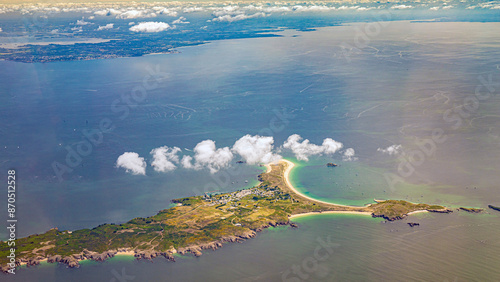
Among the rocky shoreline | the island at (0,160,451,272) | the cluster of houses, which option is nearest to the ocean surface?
the rocky shoreline

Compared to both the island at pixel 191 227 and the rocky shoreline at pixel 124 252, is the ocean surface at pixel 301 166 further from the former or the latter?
the island at pixel 191 227

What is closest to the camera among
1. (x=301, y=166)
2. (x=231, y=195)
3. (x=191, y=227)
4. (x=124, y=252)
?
(x=124, y=252)

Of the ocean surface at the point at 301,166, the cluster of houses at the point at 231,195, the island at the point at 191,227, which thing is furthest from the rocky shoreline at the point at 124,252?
the cluster of houses at the point at 231,195

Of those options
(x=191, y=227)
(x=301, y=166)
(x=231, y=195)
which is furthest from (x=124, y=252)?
(x=301, y=166)

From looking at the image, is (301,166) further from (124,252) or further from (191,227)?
(124,252)

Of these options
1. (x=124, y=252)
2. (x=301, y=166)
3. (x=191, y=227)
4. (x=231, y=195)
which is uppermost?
(x=301, y=166)
